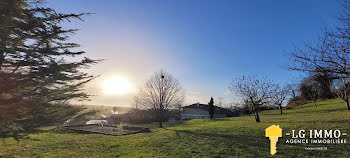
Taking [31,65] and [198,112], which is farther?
[198,112]

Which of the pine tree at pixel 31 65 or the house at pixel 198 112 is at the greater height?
the pine tree at pixel 31 65

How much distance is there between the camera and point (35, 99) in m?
4.82

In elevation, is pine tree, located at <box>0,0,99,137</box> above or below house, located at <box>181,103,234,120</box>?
above

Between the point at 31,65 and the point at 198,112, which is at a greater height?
the point at 31,65

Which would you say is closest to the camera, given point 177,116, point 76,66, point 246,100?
point 76,66

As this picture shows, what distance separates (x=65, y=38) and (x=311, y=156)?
1073 cm

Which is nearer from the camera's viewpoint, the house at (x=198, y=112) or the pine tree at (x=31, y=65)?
the pine tree at (x=31, y=65)

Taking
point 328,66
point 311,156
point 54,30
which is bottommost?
point 311,156

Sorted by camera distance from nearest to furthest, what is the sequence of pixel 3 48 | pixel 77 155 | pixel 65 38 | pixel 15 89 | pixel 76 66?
pixel 3 48, pixel 15 89, pixel 76 66, pixel 65 38, pixel 77 155

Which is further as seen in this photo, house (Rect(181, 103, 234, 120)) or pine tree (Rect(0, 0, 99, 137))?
house (Rect(181, 103, 234, 120))

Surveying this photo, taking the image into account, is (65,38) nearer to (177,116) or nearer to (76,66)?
(76,66)

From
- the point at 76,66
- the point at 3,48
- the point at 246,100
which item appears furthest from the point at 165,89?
the point at 3,48

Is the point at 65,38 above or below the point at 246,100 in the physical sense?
above

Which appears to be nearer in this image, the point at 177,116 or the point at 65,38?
the point at 65,38
